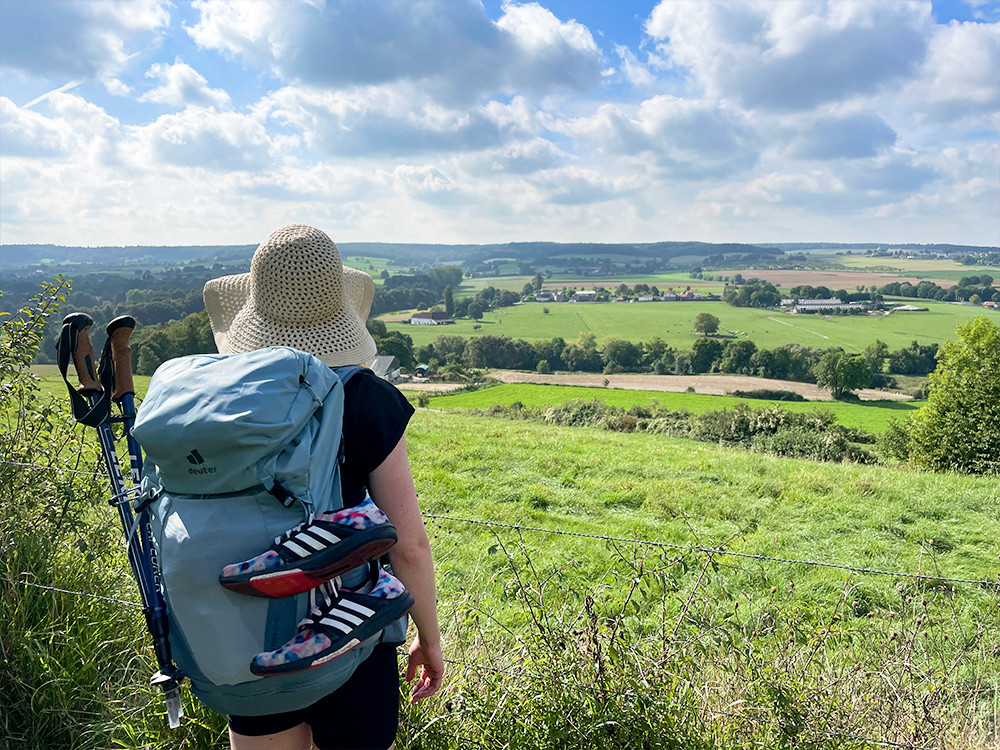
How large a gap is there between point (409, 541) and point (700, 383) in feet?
205

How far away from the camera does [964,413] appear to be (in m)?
20.5

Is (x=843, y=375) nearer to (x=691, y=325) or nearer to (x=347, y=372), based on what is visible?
(x=691, y=325)

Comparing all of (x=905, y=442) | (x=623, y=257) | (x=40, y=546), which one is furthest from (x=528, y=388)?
(x=623, y=257)

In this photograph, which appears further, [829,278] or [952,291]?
[829,278]

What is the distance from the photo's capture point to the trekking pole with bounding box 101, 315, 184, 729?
1696 mm

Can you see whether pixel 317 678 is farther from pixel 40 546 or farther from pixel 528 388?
pixel 528 388

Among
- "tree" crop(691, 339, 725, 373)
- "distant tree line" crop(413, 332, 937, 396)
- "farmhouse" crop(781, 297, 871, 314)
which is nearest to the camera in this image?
"distant tree line" crop(413, 332, 937, 396)

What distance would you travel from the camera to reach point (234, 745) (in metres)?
1.65

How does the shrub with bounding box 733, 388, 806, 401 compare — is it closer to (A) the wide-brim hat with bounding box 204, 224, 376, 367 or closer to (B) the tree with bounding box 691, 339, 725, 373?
(B) the tree with bounding box 691, 339, 725, 373

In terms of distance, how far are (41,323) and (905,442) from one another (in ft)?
95.9

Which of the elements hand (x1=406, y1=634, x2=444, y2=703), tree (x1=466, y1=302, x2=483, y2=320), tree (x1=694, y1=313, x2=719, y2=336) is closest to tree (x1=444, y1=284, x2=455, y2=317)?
tree (x1=466, y1=302, x2=483, y2=320)

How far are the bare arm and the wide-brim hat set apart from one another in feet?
1.25

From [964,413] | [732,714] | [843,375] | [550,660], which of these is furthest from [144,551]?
[843,375]

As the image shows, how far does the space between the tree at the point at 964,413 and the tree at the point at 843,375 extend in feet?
105
